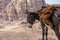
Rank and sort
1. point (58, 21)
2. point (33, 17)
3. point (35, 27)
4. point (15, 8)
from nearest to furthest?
point (58, 21) → point (33, 17) → point (35, 27) → point (15, 8)

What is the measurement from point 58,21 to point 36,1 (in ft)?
32.4

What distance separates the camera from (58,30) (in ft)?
Result: 7.65

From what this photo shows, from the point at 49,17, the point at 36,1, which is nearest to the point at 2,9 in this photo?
the point at 36,1

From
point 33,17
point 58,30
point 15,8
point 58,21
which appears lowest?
point 15,8

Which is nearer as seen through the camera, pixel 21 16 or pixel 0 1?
pixel 21 16

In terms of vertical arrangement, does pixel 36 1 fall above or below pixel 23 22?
above

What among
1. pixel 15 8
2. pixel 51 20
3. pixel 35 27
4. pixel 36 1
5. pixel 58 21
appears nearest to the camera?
pixel 58 21

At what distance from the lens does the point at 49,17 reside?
2795mm

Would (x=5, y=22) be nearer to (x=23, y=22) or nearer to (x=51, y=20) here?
(x=23, y=22)

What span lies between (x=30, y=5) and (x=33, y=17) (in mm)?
7525

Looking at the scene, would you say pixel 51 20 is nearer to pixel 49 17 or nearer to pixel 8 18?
pixel 49 17

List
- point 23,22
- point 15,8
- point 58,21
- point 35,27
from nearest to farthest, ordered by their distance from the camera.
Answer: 1. point 58,21
2. point 35,27
3. point 23,22
4. point 15,8

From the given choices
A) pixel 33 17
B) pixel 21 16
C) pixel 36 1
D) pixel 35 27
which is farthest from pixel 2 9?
pixel 33 17

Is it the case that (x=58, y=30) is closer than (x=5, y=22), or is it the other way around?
(x=58, y=30)
